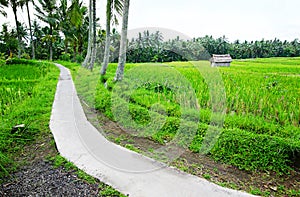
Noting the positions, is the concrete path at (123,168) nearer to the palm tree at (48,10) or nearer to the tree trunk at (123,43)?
the tree trunk at (123,43)

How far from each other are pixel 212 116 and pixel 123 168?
4.57 feet

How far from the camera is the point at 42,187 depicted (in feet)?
6.15

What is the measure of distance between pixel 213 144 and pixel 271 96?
5.31 feet

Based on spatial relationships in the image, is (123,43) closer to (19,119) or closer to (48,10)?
(19,119)

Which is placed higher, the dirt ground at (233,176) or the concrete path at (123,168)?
the concrete path at (123,168)

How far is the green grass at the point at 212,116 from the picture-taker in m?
2.39

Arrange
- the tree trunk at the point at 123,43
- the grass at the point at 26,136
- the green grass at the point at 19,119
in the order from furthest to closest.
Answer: the tree trunk at the point at 123,43 → the green grass at the point at 19,119 → the grass at the point at 26,136

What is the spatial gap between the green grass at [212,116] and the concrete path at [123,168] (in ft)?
1.71

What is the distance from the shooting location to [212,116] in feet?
9.96

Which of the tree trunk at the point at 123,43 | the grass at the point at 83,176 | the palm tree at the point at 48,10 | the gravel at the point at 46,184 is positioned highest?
the palm tree at the point at 48,10

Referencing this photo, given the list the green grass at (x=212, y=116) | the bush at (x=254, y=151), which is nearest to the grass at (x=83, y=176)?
the green grass at (x=212, y=116)

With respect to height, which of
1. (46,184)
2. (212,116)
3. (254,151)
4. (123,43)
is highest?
(123,43)

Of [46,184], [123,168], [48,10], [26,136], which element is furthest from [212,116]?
[48,10]

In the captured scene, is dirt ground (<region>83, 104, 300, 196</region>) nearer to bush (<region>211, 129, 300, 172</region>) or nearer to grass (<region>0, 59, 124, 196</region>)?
bush (<region>211, 129, 300, 172</region>)
